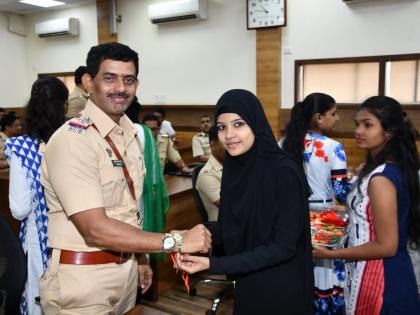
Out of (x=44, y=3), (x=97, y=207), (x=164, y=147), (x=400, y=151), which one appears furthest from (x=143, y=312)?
(x=44, y=3)

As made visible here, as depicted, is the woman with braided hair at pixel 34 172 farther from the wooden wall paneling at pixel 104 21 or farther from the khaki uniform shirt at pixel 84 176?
the wooden wall paneling at pixel 104 21

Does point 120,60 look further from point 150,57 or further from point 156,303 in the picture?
point 150,57

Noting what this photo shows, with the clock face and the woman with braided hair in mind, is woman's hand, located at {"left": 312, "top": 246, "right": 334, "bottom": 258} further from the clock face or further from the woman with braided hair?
the clock face

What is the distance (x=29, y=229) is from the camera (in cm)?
199

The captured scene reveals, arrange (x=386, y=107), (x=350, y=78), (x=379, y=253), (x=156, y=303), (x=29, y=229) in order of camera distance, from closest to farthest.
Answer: (x=379, y=253) < (x=386, y=107) < (x=29, y=229) < (x=156, y=303) < (x=350, y=78)

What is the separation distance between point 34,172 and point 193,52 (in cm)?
503

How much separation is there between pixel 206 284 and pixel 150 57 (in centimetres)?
477

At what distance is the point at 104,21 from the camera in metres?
7.24

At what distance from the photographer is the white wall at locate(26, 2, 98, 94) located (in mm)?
7531

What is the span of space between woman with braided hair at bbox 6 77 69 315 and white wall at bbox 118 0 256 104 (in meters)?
4.28

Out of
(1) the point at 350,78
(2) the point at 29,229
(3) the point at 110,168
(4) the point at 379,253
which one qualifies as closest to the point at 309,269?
(4) the point at 379,253

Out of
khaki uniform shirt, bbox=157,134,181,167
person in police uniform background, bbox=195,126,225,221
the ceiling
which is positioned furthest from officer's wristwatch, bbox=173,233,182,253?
the ceiling

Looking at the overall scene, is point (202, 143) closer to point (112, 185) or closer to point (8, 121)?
point (8, 121)

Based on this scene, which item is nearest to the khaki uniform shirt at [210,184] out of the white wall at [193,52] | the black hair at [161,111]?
the white wall at [193,52]
